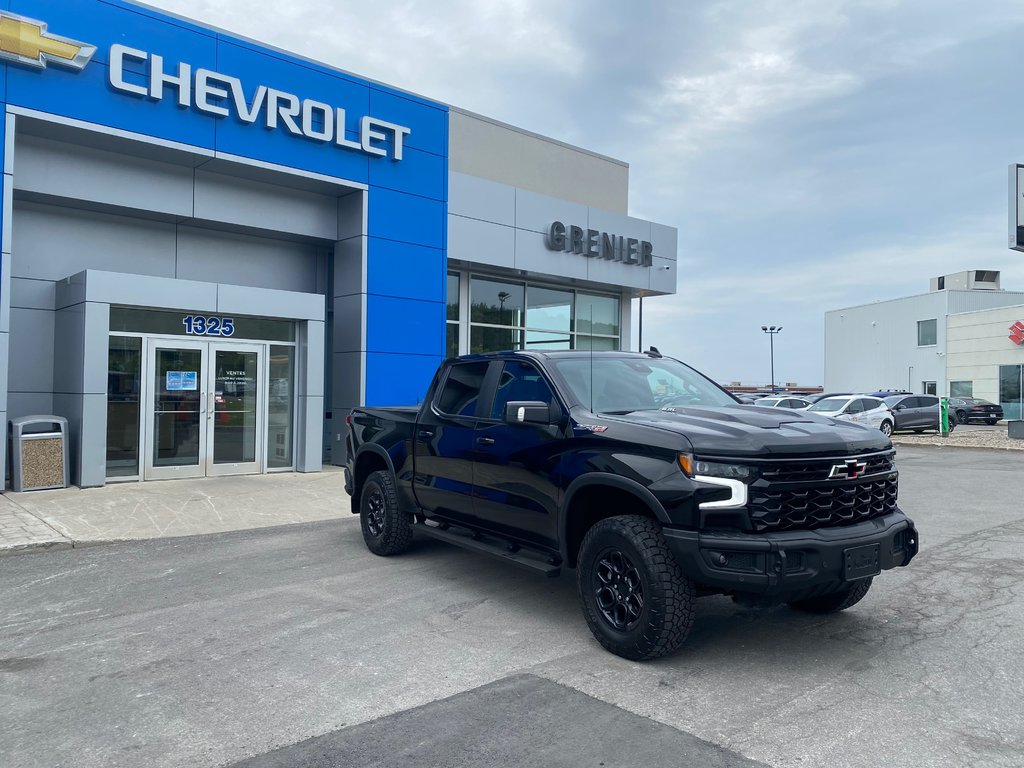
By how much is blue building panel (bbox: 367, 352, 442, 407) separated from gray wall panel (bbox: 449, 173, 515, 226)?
3531mm

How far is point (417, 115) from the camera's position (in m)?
15.8

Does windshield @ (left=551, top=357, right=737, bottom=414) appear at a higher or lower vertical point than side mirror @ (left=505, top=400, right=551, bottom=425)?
higher

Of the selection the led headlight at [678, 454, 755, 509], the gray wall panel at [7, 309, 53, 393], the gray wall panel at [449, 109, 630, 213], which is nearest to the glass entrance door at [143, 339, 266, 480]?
the gray wall panel at [7, 309, 53, 393]

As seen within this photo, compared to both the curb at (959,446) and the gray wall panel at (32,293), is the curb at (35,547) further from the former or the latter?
the curb at (959,446)

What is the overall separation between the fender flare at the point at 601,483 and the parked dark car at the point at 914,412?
1063 inches

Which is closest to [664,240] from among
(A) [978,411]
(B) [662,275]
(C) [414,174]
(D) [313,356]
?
(B) [662,275]

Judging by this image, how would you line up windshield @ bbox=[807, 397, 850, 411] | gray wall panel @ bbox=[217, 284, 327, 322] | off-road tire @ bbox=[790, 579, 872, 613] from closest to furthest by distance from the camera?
off-road tire @ bbox=[790, 579, 872, 613] < gray wall panel @ bbox=[217, 284, 327, 322] < windshield @ bbox=[807, 397, 850, 411]

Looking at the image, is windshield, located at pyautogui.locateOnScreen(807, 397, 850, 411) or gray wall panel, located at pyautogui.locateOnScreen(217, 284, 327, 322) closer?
gray wall panel, located at pyautogui.locateOnScreen(217, 284, 327, 322)

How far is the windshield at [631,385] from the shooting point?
556 centimetres

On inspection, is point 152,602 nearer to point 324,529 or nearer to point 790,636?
point 324,529

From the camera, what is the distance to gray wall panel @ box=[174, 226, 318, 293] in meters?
14.1

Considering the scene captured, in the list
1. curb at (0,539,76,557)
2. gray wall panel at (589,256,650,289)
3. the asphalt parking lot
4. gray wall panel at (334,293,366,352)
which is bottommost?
curb at (0,539,76,557)

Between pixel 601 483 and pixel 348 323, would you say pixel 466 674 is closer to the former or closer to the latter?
pixel 601 483

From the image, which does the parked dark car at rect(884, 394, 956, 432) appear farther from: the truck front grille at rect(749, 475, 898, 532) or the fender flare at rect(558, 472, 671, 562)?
the fender flare at rect(558, 472, 671, 562)
